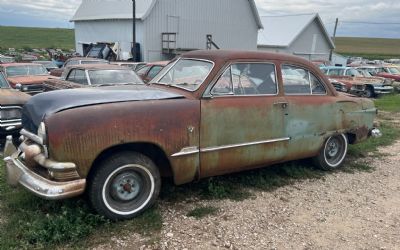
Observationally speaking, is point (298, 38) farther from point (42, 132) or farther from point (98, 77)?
point (42, 132)

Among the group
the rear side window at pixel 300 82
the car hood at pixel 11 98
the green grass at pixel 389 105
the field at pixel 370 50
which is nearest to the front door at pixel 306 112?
the rear side window at pixel 300 82

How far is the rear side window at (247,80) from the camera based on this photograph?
16.0 ft

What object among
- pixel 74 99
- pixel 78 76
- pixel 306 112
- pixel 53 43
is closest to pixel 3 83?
pixel 78 76

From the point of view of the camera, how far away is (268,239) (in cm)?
405

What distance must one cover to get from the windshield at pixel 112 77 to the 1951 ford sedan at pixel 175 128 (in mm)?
4501

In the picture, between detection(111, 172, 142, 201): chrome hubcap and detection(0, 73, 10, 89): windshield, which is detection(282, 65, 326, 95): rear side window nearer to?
detection(111, 172, 142, 201): chrome hubcap

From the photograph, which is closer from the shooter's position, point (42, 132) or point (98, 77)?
point (42, 132)

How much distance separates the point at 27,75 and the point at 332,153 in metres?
11.2

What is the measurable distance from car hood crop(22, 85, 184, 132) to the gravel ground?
54.0 inches

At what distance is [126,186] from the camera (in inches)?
165

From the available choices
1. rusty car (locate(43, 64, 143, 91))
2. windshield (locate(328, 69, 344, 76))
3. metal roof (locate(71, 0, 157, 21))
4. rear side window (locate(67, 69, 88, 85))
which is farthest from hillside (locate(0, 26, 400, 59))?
rusty car (locate(43, 64, 143, 91))

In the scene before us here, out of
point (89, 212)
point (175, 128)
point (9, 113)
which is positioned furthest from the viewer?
point (9, 113)

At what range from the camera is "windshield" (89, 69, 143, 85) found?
32.0 ft

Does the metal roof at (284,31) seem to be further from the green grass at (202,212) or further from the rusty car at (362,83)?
the green grass at (202,212)
